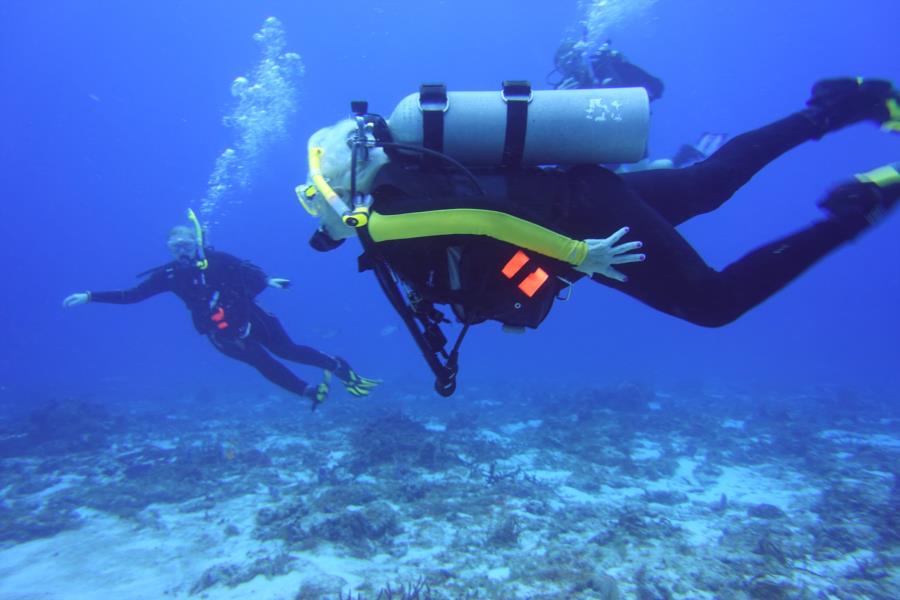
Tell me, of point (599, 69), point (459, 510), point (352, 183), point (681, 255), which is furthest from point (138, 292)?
point (599, 69)

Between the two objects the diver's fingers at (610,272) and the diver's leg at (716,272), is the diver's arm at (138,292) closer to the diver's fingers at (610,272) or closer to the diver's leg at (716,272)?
the diver's fingers at (610,272)

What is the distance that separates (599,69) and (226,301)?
1057cm

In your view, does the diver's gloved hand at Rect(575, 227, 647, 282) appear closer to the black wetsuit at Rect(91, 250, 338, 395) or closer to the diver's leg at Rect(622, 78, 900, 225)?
the diver's leg at Rect(622, 78, 900, 225)

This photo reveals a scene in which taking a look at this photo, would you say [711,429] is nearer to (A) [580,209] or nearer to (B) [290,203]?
(A) [580,209]

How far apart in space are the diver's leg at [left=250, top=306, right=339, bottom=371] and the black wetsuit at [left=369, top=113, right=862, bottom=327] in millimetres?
7016

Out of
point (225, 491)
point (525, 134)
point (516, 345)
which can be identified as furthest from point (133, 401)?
point (516, 345)

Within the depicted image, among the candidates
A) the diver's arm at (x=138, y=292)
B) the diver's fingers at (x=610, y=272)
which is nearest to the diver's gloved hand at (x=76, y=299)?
the diver's arm at (x=138, y=292)

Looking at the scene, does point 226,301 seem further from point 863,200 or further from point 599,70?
point 599,70

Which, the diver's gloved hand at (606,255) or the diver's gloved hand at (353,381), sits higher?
the diver's gloved hand at (606,255)

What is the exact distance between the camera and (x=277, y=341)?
384 inches

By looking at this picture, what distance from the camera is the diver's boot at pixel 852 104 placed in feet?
12.6

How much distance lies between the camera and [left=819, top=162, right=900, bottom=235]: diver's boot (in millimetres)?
2865

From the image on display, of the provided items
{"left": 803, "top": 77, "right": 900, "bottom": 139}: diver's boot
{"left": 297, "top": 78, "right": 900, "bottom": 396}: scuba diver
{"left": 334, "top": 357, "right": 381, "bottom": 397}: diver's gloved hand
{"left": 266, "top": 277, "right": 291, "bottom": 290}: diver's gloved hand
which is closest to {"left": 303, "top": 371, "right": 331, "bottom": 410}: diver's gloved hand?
{"left": 334, "top": 357, "right": 381, "bottom": 397}: diver's gloved hand

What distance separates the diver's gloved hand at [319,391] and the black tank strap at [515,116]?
687cm
